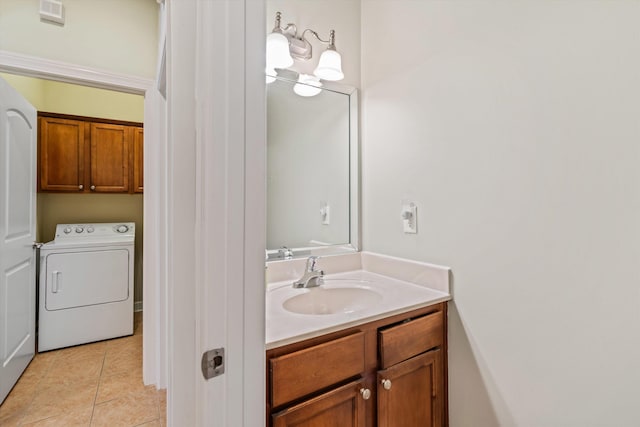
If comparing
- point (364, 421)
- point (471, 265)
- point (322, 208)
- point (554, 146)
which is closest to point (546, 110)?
point (554, 146)

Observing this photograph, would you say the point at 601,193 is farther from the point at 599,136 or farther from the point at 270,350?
the point at 270,350

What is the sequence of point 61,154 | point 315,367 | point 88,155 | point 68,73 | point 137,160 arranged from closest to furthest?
1. point 315,367
2. point 68,73
3. point 61,154
4. point 88,155
5. point 137,160

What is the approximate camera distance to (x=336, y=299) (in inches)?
57.1

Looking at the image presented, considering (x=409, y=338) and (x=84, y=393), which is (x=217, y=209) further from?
(x=84, y=393)

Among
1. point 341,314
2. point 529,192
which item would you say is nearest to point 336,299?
point 341,314

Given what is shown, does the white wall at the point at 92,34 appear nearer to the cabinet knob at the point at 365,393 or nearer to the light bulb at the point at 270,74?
the light bulb at the point at 270,74

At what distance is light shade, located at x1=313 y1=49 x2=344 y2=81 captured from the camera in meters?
1.61

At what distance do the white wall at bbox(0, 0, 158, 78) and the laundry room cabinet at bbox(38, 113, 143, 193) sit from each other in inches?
54.3

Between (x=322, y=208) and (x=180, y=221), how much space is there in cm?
118

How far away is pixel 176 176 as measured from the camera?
0.57 m

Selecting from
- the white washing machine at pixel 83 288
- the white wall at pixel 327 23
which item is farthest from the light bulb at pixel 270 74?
the white washing machine at pixel 83 288

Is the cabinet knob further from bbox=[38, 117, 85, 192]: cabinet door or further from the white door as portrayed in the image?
bbox=[38, 117, 85, 192]: cabinet door

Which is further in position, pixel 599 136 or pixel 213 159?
pixel 599 136

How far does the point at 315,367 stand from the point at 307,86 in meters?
1.37
